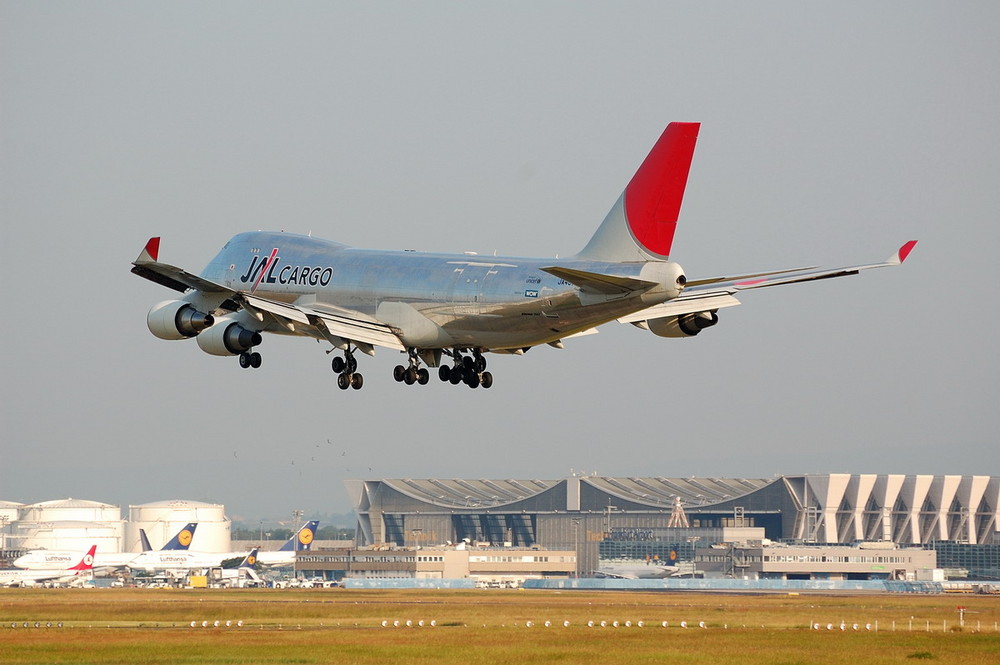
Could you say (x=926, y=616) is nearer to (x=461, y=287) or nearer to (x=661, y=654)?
(x=661, y=654)

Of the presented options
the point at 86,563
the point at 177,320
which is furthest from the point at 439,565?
the point at 177,320

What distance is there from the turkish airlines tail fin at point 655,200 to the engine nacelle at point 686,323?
5597mm

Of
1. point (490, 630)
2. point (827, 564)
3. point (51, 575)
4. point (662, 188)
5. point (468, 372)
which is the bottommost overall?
point (490, 630)

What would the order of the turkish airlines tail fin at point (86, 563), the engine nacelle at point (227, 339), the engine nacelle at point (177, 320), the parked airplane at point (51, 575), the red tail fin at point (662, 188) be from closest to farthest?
the red tail fin at point (662, 188)
the engine nacelle at point (177, 320)
the engine nacelle at point (227, 339)
the parked airplane at point (51, 575)
the turkish airlines tail fin at point (86, 563)

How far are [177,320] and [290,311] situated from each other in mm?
4956

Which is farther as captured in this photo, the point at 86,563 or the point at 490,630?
the point at 86,563

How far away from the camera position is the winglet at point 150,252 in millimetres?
53300

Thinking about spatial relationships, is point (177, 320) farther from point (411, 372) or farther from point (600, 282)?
point (600, 282)

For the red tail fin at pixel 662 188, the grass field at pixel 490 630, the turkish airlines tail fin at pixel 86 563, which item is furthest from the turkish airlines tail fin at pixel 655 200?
the turkish airlines tail fin at pixel 86 563

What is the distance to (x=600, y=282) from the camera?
5125cm

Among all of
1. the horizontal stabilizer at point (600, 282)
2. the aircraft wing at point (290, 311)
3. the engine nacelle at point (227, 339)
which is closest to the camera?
the horizontal stabilizer at point (600, 282)

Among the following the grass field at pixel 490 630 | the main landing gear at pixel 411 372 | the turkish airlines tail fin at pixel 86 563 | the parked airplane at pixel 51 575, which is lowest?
the grass field at pixel 490 630

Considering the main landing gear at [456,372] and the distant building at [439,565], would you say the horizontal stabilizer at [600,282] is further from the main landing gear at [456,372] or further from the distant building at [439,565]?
the distant building at [439,565]

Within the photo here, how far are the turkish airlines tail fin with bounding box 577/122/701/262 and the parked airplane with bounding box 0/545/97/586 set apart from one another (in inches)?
5550
